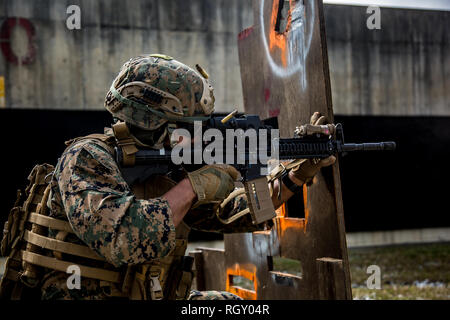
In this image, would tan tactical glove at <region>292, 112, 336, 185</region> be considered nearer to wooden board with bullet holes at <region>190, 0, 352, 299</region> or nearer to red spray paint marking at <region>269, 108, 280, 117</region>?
wooden board with bullet holes at <region>190, 0, 352, 299</region>

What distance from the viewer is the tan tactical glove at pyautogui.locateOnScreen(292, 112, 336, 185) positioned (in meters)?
2.42

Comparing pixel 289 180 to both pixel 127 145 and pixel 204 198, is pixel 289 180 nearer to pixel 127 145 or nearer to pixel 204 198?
pixel 204 198

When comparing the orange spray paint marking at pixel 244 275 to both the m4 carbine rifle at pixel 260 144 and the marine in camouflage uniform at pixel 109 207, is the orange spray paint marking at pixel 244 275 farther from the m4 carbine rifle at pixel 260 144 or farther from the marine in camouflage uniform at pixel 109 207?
the marine in camouflage uniform at pixel 109 207

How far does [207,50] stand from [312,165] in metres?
5.26

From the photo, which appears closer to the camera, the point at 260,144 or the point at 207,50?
the point at 260,144

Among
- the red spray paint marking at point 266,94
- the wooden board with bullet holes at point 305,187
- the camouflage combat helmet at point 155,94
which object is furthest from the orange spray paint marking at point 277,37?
the camouflage combat helmet at point 155,94

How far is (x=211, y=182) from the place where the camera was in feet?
7.14

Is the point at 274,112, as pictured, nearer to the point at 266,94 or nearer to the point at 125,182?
the point at 266,94

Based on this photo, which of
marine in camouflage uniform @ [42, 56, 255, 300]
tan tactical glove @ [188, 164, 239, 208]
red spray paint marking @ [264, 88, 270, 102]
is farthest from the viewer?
red spray paint marking @ [264, 88, 270, 102]

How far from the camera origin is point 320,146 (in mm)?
2406

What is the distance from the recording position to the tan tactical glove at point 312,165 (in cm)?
242

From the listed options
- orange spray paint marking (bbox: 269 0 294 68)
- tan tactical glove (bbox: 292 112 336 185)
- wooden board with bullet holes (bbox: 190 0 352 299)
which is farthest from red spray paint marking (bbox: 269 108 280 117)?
tan tactical glove (bbox: 292 112 336 185)

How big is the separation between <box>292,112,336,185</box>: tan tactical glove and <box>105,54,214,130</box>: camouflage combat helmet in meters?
0.58

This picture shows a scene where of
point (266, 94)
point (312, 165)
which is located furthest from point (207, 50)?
point (312, 165)
